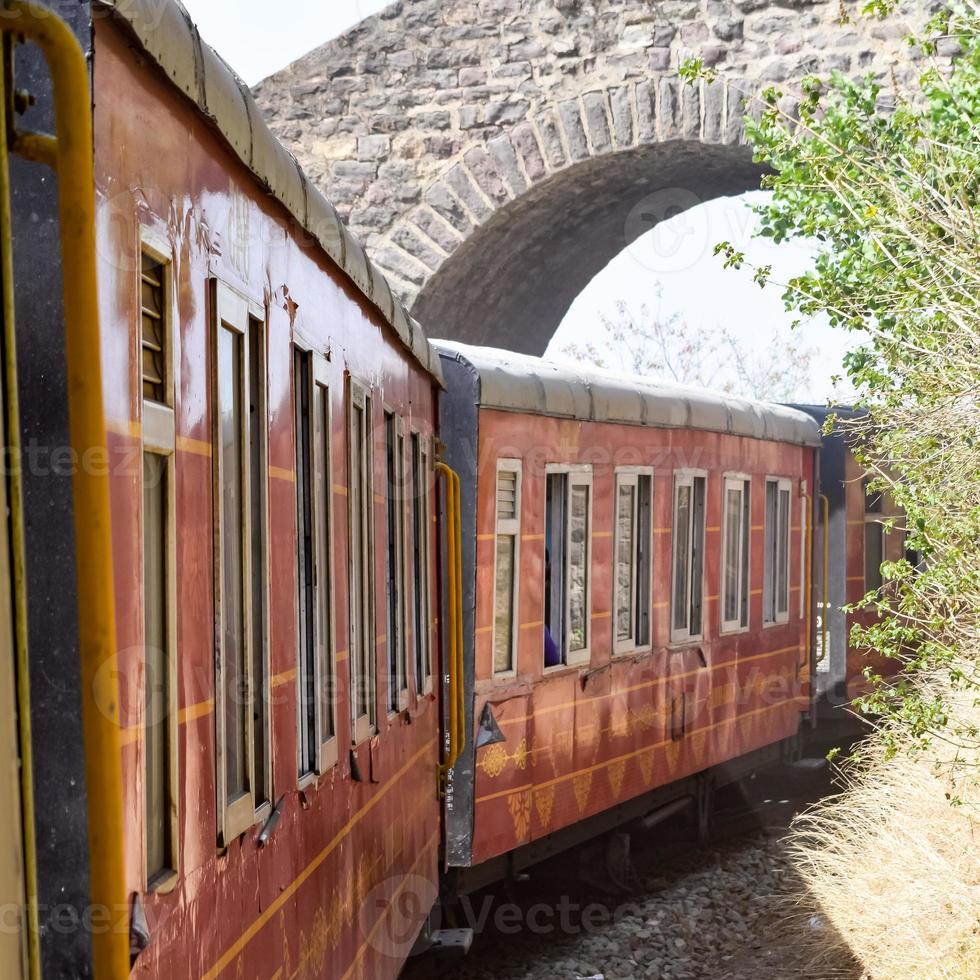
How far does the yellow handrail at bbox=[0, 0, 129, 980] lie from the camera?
171 cm

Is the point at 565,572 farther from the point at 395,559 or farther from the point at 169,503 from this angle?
the point at 169,503

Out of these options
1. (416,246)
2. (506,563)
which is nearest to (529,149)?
(416,246)

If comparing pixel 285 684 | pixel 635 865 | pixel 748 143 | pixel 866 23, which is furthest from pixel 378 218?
pixel 285 684

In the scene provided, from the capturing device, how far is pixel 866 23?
52.2 feet

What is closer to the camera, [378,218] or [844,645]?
[844,645]

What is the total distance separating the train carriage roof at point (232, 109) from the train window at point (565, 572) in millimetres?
3929

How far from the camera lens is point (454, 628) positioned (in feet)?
22.5

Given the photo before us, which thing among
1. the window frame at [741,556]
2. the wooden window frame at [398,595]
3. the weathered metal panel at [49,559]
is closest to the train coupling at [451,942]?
the wooden window frame at [398,595]

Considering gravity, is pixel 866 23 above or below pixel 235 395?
above

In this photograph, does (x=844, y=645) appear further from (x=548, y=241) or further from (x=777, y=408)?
(x=548, y=241)

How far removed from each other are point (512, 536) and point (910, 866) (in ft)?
8.07

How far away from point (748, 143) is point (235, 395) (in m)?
14.2

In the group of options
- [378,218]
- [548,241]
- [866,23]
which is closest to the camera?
[866,23]

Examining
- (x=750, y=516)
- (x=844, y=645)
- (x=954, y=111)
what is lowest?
(x=844, y=645)
